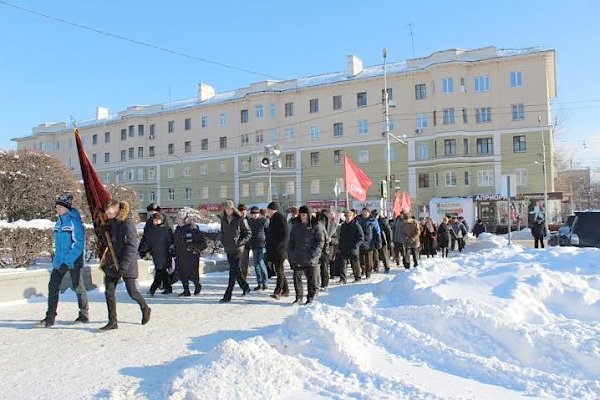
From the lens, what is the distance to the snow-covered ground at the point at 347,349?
4.51m

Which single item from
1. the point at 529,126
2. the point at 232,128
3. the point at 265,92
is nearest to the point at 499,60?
the point at 529,126

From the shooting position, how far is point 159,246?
1017 cm

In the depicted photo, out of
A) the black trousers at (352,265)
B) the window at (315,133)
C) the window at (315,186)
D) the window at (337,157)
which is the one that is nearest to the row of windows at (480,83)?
the window at (337,157)

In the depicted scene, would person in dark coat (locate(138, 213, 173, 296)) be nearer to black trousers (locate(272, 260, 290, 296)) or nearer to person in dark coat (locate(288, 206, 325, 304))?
black trousers (locate(272, 260, 290, 296))

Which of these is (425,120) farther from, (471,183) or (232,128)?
(232,128)

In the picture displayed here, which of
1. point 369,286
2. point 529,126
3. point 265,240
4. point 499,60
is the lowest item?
point 369,286

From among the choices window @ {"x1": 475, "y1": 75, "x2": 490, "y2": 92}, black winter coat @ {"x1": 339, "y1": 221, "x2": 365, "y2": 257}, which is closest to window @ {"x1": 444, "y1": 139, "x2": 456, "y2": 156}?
window @ {"x1": 475, "y1": 75, "x2": 490, "y2": 92}

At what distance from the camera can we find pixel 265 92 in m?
60.2

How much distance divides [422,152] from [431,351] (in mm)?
48428

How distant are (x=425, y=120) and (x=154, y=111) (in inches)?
1416

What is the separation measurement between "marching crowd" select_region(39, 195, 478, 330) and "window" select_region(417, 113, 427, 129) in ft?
127

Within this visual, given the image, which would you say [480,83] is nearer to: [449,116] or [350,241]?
[449,116]

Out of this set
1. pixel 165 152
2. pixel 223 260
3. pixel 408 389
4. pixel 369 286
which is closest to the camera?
pixel 408 389

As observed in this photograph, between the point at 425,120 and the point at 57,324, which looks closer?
the point at 57,324
